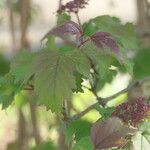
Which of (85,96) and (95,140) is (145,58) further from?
(95,140)

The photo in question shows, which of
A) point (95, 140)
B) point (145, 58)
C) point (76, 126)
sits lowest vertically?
point (145, 58)

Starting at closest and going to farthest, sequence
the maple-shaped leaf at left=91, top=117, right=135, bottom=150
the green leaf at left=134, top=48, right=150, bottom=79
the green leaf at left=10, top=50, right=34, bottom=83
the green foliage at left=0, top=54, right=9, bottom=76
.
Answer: the maple-shaped leaf at left=91, top=117, right=135, bottom=150 → the green leaf at left=10, top=50, right=34, bottom=83 → the green leaf at left=134, top=48, right=150, bottom=79 → the green foliage at left=0, top=54, right=9, bottom=76

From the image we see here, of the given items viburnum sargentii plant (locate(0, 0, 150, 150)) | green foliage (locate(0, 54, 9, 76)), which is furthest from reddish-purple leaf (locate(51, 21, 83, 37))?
green foliage (locate(0, 54, 9, 76))

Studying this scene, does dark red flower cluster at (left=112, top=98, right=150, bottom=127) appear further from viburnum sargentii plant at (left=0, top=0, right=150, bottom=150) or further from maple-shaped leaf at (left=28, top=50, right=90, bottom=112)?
maple-shaped leaf at (left=28, top=50, right=90, bottom=112)

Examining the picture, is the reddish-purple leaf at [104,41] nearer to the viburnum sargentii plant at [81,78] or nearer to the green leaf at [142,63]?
the viburnum sargentii plant at [81,78]

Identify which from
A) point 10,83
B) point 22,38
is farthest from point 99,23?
point 22,38

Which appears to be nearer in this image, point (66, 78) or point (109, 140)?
point (109, 140)

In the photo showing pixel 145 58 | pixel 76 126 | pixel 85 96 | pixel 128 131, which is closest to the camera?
pixel 128 131

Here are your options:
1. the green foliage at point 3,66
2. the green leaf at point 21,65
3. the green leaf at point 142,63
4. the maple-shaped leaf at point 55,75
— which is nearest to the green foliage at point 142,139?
the maple-shaped leaf at point 55,75
